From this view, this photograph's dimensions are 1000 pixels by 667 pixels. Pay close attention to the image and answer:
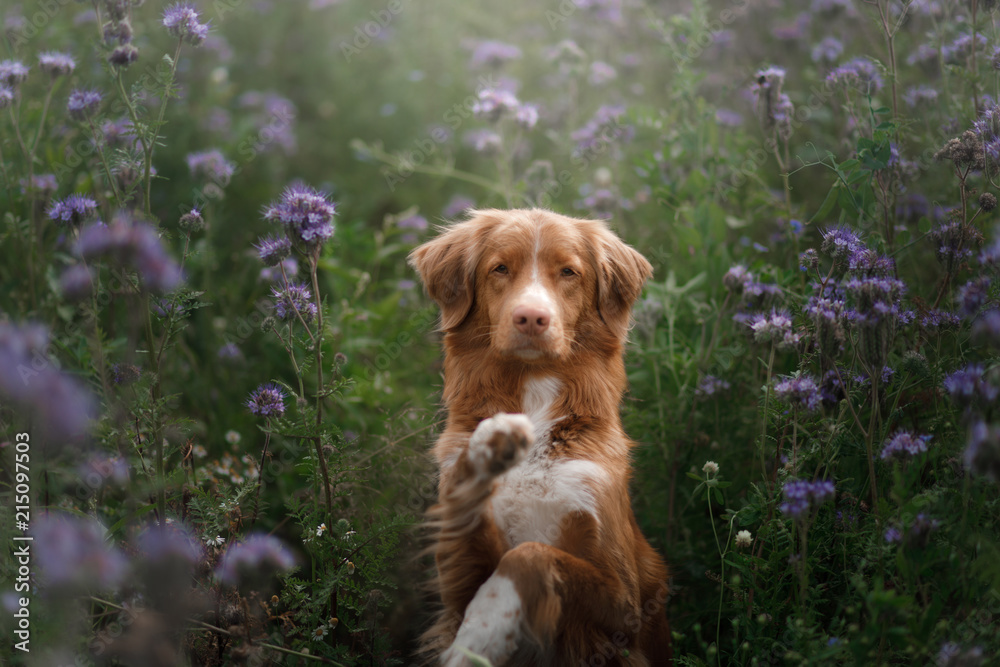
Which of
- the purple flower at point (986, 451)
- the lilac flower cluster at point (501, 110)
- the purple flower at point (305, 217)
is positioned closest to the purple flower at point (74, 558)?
the purple flower at point (305, 217)

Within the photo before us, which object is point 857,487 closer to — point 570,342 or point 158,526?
point 570,342

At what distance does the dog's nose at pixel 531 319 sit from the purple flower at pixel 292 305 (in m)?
0.82

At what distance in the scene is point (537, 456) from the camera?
110 inches

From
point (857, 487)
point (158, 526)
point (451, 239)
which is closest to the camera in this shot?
point (158, 526)

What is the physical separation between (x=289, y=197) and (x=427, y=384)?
80.9 inches

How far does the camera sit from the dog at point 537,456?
7.93 ft

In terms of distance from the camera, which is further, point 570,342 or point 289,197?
point 570,342

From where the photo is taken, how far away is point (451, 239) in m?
3.38

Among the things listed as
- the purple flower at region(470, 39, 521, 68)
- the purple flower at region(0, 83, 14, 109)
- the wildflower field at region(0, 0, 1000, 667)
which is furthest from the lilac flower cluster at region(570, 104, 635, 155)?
the purple flower at region(0, 83, 14, 109)

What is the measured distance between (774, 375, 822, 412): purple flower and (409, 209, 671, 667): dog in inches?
27.0

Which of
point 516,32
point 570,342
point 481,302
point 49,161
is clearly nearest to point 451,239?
point 481,302

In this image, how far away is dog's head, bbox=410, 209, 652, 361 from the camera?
115 inches

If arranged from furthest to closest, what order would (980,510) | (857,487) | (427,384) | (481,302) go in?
1. (427,384)
2. (481,302)
3. (857,487)
4. (980,510)

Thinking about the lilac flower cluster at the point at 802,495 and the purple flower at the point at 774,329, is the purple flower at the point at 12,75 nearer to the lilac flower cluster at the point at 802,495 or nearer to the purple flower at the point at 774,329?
the purple flower at the point at 774,329
